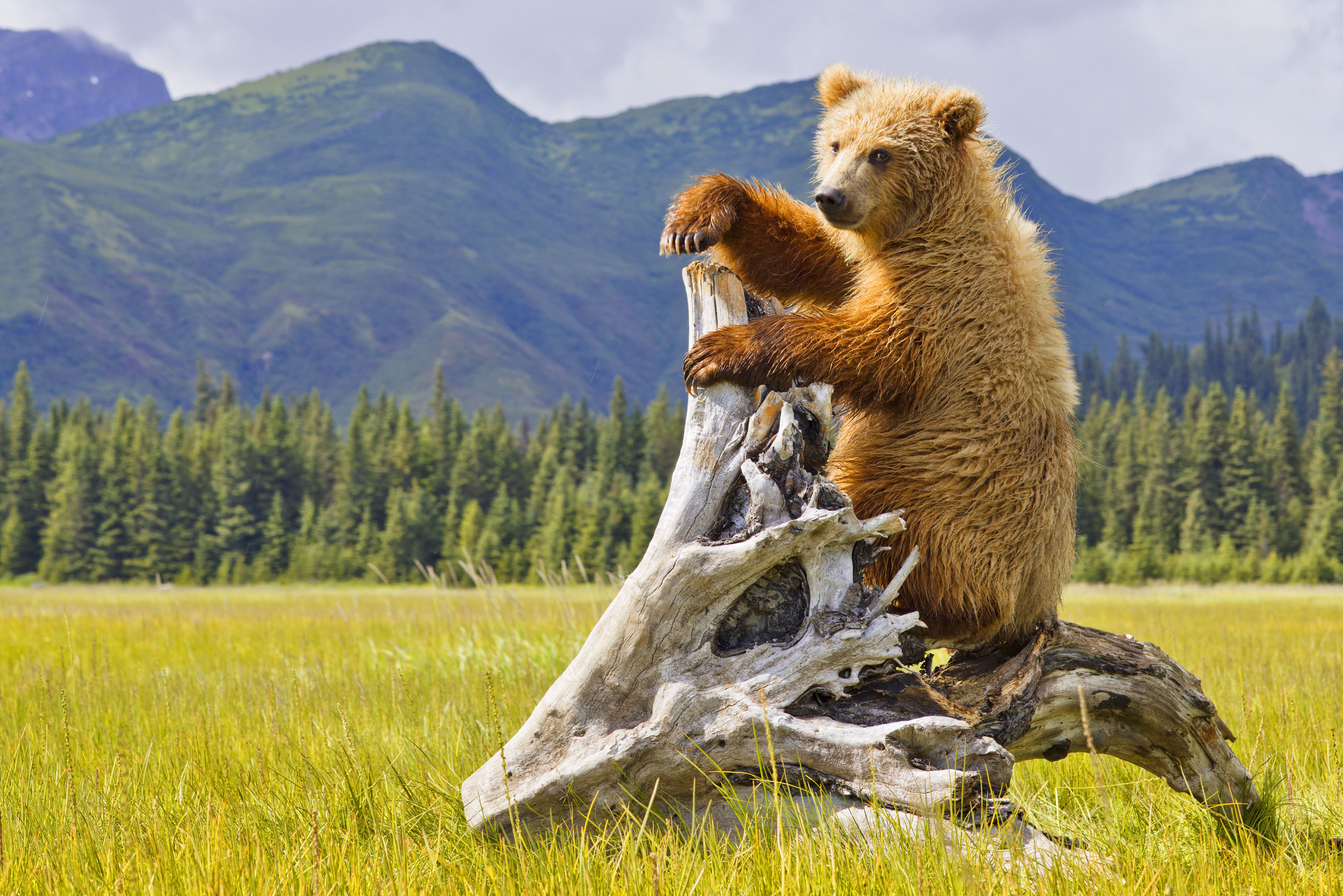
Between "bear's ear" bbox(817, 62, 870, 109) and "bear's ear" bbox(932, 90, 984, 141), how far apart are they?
0.58m

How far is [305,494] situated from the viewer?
73938 mm

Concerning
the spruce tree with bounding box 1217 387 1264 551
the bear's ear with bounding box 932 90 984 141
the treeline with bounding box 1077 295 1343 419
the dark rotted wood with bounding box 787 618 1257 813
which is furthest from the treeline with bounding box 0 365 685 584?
the treeline with bounding box 1077 295 1343 419

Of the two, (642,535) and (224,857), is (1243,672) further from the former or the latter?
(642,535)

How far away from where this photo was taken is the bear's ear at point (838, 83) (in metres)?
4.42

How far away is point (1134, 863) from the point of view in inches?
116

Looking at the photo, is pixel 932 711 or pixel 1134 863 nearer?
pixel 1134 863

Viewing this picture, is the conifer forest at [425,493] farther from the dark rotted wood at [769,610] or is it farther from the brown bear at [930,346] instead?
the dark rotted wood at [769,610]

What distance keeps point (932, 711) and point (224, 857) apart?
2370 millimetres

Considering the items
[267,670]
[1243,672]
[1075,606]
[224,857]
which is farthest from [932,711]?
[1075,606]

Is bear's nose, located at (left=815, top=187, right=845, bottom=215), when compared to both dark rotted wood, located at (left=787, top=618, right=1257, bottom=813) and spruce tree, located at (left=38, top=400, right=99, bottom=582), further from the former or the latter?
spruce tree, located at (left=38, top=400, right=99, bottom=582)

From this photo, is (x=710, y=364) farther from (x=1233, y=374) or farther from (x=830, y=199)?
(x=1233, y=374)

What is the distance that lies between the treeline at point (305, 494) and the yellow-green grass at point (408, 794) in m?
46.2

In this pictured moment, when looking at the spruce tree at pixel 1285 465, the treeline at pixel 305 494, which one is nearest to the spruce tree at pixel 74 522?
the treeline at pixel 305 494

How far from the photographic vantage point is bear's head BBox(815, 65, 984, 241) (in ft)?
12.5
